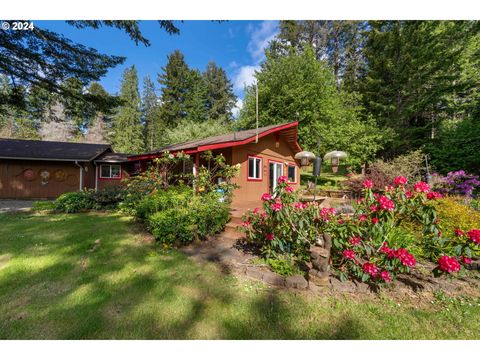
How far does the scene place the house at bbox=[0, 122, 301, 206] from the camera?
951 cm

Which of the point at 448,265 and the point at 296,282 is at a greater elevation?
the point at 448,265

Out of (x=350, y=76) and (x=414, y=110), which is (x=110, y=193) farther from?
(x=350, y=76)

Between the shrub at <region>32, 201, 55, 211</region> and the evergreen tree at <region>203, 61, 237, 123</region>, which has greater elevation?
the evergreen tree at <region>203, 61, 237, 123</region>

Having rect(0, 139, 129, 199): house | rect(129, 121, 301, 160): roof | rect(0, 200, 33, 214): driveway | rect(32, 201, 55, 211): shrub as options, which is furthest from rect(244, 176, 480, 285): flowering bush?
rect(0, 139, 129, 199): house

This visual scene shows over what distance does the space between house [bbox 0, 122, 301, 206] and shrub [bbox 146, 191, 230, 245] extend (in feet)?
11.8

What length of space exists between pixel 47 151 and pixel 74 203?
27.5 ft

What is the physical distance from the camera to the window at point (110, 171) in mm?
14578

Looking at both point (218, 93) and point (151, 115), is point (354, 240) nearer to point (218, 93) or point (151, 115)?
point (218, 93)

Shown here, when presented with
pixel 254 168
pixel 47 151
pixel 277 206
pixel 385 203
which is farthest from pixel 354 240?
pixel 47 151

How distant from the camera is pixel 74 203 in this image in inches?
303

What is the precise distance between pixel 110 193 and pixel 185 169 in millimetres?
3299

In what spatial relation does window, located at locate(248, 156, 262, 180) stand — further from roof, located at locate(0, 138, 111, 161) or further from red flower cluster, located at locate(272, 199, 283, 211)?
roof, located at locate(0, 138, 111, 161)

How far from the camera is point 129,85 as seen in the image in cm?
3291
